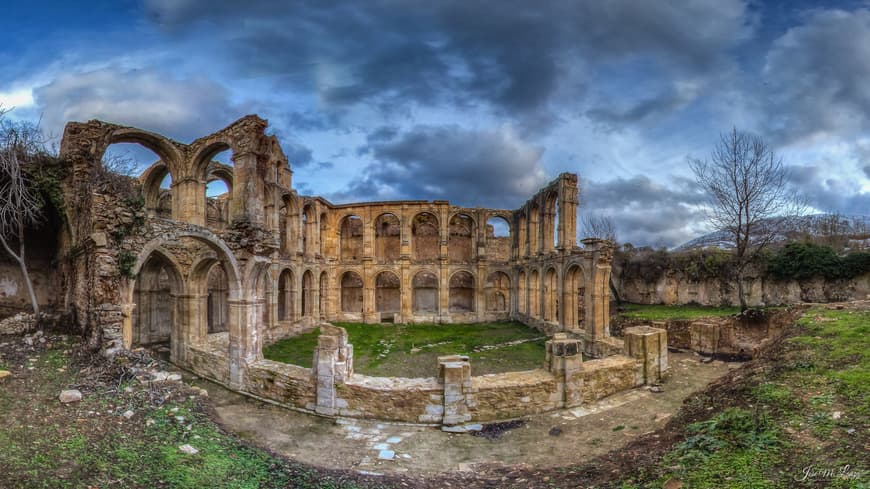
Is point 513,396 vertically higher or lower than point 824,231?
lower

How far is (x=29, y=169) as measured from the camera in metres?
12.4

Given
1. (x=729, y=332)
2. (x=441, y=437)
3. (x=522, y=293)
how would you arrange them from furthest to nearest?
(x=522, y=293) < (x=729, y=332) < (x=441, y=437)

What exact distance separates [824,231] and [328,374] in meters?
47.0

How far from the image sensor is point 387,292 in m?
36.3

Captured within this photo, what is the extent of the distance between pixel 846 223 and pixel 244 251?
51.7m

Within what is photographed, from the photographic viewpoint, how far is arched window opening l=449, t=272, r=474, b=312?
37062 millimetres

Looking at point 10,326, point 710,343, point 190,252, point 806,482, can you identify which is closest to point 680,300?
point 710,343

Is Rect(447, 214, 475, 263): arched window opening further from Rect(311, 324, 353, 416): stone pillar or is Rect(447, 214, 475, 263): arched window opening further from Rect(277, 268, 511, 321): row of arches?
Rect(311, 324, 353, 416): stone pillar

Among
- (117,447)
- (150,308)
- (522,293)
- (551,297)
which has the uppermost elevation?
(150,308)

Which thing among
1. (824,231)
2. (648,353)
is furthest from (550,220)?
(824,231)

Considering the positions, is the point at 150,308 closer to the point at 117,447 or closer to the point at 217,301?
the point at 217,301

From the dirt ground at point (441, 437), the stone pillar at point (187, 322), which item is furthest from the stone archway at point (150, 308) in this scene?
the dirt ground at point (441, 437)

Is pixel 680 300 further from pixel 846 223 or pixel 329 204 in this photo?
pixel 329 204

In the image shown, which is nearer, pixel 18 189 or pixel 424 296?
pixel 18 189
